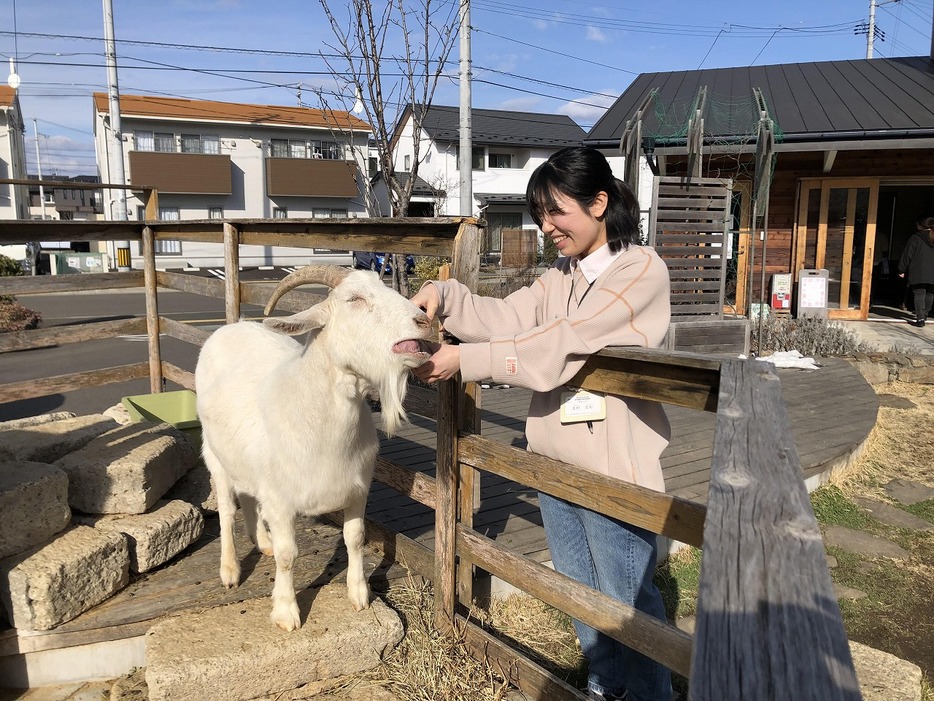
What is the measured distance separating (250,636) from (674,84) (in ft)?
50.1

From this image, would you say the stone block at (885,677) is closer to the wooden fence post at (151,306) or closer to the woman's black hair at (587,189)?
the woman's black hair at (587,189)

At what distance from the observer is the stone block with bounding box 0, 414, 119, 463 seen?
384 cm

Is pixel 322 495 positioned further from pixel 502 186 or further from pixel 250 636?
pixel 502 186

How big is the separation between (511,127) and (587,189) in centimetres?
3886

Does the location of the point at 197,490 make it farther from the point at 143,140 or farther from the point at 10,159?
the point at 10,159

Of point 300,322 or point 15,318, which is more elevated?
point 300,322

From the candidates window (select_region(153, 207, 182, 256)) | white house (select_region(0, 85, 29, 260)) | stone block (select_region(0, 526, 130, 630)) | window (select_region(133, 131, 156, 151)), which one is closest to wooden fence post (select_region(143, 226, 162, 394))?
stone block (select_region(0, 526, 130, 630))

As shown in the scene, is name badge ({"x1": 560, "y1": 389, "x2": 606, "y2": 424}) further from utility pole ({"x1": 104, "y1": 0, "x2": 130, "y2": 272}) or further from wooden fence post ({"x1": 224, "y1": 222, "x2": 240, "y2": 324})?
utility pole ({"x1": 104, "y1": 0, "x2": 130, "y2": 272})

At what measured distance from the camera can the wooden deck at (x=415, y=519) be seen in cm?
309

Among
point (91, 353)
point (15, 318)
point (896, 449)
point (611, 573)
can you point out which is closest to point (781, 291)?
point (896, 449)

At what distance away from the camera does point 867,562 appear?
14.3 ft

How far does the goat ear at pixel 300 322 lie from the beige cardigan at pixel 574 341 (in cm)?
47

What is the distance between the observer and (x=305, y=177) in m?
35.7

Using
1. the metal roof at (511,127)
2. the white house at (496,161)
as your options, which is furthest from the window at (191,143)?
the metal roof at (511,127)
